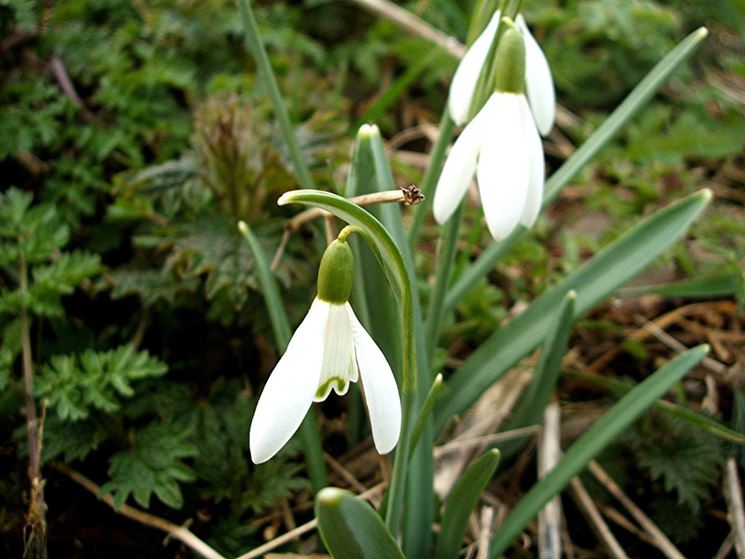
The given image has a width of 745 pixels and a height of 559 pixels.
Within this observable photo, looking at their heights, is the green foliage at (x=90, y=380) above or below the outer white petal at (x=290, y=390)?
below

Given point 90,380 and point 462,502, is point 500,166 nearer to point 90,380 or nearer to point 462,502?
point 462,502

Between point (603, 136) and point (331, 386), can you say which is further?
point (603, 136)

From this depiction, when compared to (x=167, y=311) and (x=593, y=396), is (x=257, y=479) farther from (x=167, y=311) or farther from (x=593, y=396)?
(x=593, y=396)

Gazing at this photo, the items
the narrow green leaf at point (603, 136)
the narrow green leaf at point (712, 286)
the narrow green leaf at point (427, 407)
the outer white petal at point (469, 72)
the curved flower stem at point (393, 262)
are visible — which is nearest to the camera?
the curved flower stem at point (393, 262)

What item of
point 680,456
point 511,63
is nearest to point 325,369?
point 511,63

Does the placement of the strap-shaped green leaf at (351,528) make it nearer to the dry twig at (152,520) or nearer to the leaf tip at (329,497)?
the leaf tip at (329,497)

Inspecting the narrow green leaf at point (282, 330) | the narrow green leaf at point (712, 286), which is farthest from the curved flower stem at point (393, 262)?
the narrow green leaf at point (712, 286)

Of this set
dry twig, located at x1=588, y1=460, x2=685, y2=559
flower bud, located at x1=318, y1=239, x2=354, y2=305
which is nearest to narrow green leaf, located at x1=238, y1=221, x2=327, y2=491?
flower bud, located at x1=318, y1=239, x2=354, y2=305
